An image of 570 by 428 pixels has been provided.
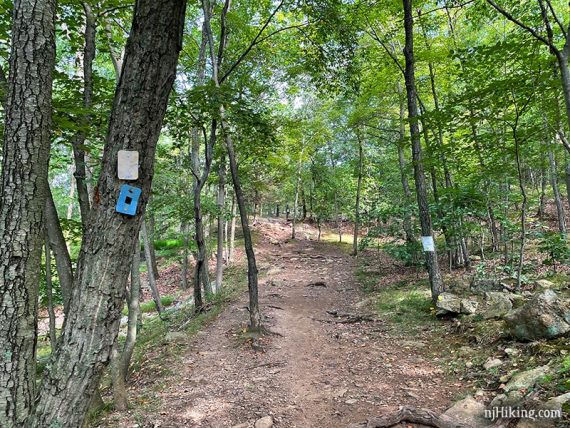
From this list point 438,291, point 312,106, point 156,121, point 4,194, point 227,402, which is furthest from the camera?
point 312,106

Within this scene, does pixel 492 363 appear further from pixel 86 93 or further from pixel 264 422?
pixel 86 93

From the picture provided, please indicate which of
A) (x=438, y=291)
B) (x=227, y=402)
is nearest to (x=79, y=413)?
(x=227, y=402)

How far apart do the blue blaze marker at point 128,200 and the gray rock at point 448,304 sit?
6414 mm

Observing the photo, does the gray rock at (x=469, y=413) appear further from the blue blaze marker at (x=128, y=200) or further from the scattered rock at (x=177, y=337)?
the scattered rock at (x=177, y=337)

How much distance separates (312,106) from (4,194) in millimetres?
21123

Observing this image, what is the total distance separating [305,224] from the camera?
2992 centimetres

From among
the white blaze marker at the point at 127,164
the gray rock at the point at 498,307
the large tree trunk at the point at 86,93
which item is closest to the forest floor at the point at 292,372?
the gray rock at the point at 498,307

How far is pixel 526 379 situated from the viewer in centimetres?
338

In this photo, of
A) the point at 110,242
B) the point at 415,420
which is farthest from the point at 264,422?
the point at 110,242

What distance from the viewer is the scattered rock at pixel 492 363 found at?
4.21 m

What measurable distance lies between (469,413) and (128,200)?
142 inches

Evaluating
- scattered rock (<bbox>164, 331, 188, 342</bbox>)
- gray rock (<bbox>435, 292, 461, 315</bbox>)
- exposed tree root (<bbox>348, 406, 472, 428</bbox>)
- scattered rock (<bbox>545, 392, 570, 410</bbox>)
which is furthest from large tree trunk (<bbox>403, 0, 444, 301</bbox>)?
scattered rock (<bbox>164, 331, 188, 342</bbox>)

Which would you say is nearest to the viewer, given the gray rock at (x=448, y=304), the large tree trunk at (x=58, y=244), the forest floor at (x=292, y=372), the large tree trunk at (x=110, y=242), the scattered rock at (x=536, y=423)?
the large tree trunk at (x=110, y=242)

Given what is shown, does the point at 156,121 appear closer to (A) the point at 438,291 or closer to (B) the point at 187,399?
(B) the point at 187,399
